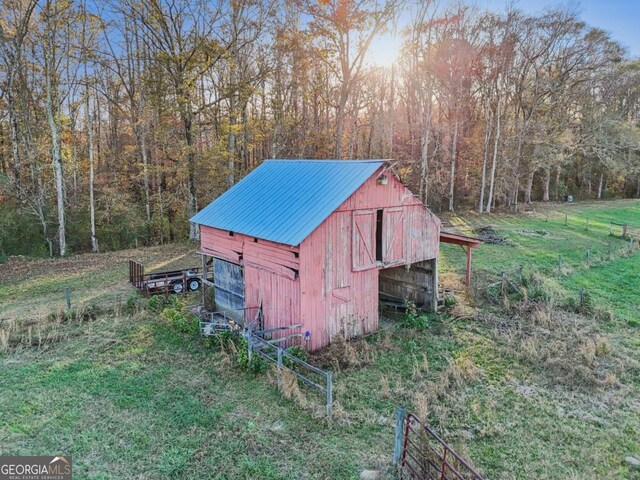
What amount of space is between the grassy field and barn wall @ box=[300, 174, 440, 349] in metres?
0.89

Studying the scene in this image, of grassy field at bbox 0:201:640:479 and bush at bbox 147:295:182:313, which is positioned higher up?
bush at bbox 147:295:182:313

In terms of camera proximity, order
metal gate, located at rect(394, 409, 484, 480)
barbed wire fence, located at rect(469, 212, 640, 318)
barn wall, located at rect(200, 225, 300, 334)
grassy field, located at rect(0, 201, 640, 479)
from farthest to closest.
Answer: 1. barbed wire fence, located at rect(469, 212, 640, 318)
2. barn wall, located at rect(200, 225, 300, 334)
3. grassy field, located at rect(0, 201, 640, 479)
4. metal gate, located at rect(394, 409, 484, 480)

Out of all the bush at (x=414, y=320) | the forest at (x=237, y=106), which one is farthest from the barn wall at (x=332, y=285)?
the forest at (x=237, y=106)

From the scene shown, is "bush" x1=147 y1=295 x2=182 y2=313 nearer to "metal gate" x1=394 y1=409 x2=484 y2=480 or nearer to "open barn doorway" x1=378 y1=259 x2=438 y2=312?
"open barn doorway" x1=378 y1=259 x2=438 y2=312

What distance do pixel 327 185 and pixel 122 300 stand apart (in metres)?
8.52

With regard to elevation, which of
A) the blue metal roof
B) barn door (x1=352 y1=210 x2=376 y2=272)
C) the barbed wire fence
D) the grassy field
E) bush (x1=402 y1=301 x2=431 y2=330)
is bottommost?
the grassy field

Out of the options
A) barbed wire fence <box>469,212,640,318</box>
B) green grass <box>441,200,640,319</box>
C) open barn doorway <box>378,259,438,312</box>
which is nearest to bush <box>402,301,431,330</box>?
open barn doorway <box>378,259,438,312</box>

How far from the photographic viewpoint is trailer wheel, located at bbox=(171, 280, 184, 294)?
16344 millimetres

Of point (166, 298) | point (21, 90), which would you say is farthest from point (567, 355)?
point (21, 90)

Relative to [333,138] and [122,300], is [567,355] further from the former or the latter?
[333,138]

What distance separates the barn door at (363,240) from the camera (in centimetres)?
1216

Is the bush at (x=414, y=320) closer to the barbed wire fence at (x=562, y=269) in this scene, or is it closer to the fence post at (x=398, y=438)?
the barbed wire fence at (x=562, y=269)

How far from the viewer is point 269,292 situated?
1236 cm

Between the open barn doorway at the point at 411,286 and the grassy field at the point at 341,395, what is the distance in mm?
992
